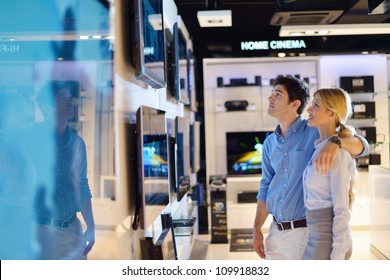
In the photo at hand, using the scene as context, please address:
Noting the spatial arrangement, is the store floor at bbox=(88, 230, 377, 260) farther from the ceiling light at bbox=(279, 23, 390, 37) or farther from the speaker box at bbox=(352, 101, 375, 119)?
the ceiling light at bbox=(279, 23, 390, 37)

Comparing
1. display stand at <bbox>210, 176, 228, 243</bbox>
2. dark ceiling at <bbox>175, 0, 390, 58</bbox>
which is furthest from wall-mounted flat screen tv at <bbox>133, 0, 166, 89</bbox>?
display stand at <bbox>210, 176, 228, 243</bbox>

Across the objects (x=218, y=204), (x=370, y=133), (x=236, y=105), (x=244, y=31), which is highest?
(x=244, y=31)

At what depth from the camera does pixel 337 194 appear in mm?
1648

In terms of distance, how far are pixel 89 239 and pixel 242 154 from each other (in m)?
4.19

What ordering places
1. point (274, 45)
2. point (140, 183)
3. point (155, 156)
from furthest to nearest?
point (274, 45) → point (155, 156) → point (140, 183)

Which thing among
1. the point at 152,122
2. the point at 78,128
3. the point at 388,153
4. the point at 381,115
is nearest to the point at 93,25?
the point at 78,128

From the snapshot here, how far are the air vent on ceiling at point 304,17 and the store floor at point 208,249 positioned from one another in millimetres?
1443

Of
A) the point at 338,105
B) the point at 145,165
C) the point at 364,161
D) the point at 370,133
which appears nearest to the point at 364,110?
the point at 370,133

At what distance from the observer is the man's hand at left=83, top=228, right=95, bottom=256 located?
4.75 ft

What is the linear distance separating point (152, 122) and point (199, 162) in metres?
3.39

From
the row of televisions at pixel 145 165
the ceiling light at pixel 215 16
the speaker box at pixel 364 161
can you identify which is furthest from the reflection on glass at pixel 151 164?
the speaker box at pixel 364 161

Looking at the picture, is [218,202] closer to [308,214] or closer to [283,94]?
[283,94]

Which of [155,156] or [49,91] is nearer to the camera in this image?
[49,91]

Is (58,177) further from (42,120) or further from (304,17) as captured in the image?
(304,17)
